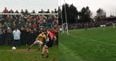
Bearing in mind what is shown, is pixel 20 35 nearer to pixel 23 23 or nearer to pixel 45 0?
pixel 23 23

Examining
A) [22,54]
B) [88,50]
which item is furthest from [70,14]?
[22,54]

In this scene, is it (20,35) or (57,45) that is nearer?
(57,45)

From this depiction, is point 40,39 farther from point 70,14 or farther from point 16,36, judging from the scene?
point 70,14

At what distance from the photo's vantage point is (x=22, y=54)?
9.22 meters

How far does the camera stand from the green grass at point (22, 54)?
8825 mm

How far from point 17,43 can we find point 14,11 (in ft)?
2.04

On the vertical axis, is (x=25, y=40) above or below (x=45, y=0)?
below

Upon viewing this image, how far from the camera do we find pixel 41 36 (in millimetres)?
8797

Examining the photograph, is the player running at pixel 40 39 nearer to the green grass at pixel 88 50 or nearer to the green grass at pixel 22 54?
the green grass at pixel 22 54

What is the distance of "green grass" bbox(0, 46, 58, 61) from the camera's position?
347 inches

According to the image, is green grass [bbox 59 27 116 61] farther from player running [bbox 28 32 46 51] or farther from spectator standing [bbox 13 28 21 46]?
spectator standing [bbox 13 28 21 46]

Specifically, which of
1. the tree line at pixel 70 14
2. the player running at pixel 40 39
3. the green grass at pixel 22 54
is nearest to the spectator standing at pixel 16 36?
the green grass at pixel 22 54

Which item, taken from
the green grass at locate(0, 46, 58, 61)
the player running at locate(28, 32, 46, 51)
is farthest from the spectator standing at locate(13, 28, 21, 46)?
the player running at locate(28, 32, 46, 51)

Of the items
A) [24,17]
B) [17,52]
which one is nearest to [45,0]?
[24,17]
